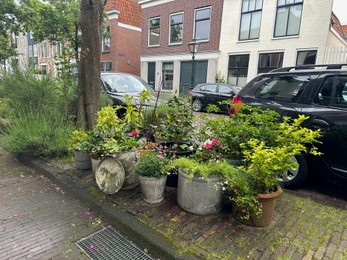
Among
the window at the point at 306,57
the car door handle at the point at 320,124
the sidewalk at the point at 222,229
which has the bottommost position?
the sidewalk at the point at 222,229

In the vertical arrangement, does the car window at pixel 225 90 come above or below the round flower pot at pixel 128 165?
above

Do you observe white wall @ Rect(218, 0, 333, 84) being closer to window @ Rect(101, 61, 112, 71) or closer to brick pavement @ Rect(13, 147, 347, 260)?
window @ Rect(101, 61, 112, 71)

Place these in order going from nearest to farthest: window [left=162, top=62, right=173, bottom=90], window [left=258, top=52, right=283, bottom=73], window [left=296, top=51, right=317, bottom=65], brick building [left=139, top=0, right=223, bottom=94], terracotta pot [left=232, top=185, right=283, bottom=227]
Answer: terracotta pot [left=232, top=185, right=283, bottom=227] → window [left=296, top=51, right=317, bottom=65] → window [left=258, top=52, right=283, bottom=73] → brick building [left=139, top=0, right=223, bottom=94] → window [left=162, top=62, right=173, bottom=90]

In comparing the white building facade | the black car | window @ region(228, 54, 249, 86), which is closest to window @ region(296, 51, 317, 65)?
the white building facade

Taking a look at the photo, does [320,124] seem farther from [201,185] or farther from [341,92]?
[201,185]

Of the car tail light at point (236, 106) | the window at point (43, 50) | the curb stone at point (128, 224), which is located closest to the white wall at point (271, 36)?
the car tail light at point (236, 106)

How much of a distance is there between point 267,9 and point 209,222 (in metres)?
14.5

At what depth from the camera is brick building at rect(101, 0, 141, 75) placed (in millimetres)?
21078

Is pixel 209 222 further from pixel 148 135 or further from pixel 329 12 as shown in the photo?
pixel 329 12

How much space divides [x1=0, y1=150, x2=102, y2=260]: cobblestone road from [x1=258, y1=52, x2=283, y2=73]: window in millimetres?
13458

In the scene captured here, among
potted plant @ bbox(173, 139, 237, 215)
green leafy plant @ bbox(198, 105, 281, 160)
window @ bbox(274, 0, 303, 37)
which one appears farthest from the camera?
window @ bbox(274, 0, 303, 37)

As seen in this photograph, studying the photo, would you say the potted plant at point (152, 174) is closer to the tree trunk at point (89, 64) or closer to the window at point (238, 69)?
the tree trunk at point (89, 64)

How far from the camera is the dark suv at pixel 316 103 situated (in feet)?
10.1

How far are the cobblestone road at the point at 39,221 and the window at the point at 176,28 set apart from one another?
54.5 ft
